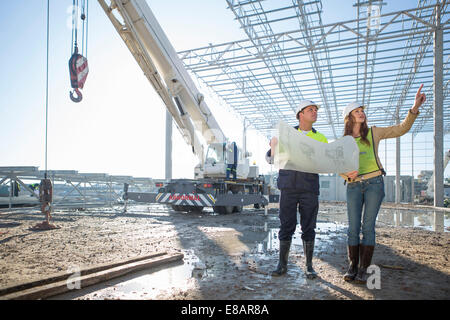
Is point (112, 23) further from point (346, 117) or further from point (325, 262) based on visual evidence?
Answer: point (325, 262)

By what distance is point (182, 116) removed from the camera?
949 centimetres

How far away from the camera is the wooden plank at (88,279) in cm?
235

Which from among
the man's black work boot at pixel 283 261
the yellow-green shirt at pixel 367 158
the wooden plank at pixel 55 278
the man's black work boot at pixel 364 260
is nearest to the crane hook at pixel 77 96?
the wooden plank at pixel 55 278

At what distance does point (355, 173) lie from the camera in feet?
9.61

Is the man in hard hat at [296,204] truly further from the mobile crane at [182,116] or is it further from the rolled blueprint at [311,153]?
the mobile crane at [182,116]

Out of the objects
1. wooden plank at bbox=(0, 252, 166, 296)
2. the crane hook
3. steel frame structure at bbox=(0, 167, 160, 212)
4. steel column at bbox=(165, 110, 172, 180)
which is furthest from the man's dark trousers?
steel column at bbox=(165, 110, 172, 180)

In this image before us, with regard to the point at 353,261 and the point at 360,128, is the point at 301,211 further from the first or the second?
the point at 360,128

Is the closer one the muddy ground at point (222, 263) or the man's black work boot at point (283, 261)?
the muddy ground at point (222, 263)

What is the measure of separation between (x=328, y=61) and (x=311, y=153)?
51.6ft

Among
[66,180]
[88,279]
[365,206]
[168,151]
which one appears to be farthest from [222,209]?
[168,151]

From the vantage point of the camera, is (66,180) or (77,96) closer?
(77,96)

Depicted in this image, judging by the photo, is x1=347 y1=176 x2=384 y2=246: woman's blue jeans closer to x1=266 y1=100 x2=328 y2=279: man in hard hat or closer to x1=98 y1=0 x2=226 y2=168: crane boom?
x1=266 y1=100 x2=328 y2=279: man in hard hat

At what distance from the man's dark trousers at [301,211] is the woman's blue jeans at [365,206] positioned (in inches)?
13.7

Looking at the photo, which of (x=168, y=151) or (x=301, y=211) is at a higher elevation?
(x=168, y=151)
